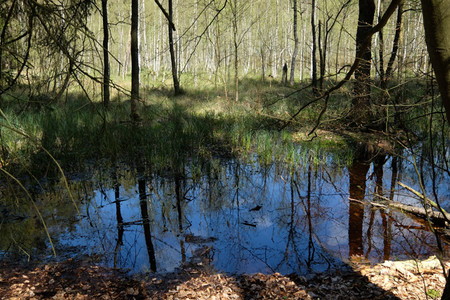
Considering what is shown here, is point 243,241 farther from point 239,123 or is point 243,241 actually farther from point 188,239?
point 239,123

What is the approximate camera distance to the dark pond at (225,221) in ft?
11.9

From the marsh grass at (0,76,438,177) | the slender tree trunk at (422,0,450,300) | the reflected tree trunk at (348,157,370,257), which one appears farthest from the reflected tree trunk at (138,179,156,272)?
the slender tree trunk at (422,0,450,300)

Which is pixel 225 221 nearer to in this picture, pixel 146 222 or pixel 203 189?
pixel 146 222

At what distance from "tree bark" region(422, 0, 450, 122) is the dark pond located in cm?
252

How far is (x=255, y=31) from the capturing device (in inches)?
1558

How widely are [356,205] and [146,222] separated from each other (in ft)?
9.74

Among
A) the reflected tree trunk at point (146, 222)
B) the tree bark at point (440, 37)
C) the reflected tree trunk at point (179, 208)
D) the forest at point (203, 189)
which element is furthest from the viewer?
the reflected tree trunk at point (179, 208)

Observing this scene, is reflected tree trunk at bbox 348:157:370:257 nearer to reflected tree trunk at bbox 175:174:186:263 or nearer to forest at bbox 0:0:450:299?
forest at bbox 0:0:450:299

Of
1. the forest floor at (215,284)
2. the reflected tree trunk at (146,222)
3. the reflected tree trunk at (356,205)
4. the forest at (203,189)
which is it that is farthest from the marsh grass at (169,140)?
the forest floor at (215,284)

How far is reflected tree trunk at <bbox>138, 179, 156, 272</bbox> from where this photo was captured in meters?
3.59

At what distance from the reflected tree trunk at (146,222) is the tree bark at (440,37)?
117 inches

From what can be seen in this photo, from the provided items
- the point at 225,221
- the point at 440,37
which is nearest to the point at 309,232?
the point at 225,221

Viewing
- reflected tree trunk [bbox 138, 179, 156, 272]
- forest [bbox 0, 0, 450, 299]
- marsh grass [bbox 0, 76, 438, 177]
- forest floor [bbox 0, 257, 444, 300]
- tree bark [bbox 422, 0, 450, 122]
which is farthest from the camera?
marsh grass [bbox 0, 76, 438, 177]

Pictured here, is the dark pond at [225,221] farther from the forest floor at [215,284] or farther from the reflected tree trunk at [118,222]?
the forest floor at [215,284]
